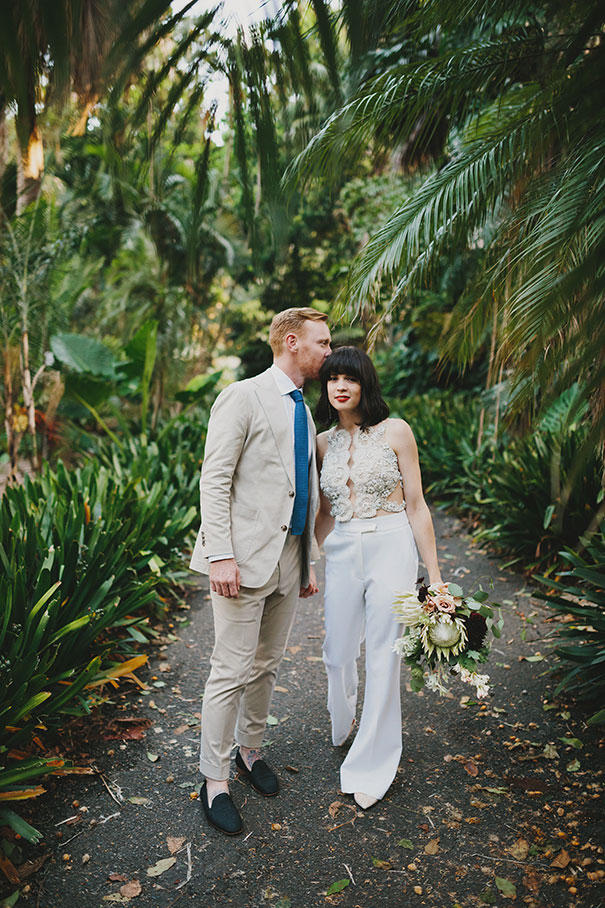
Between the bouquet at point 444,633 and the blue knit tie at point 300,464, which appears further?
the blue knit tie at point 300,464

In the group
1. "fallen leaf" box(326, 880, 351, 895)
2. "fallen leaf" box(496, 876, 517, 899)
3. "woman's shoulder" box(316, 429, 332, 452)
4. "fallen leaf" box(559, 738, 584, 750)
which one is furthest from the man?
"fallen leaf" box(559, 738, 584, 750)

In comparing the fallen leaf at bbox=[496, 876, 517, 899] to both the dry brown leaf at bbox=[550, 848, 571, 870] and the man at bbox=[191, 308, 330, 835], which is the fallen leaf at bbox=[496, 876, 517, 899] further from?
the man at bbox=[191, 308, 330, 835]

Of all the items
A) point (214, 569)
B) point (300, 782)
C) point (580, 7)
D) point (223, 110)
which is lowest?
point (300, 782)

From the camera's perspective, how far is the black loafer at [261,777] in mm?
3072

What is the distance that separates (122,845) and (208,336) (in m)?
13.1

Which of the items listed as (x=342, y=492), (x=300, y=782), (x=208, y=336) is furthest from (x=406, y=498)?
(x=208, y=336)

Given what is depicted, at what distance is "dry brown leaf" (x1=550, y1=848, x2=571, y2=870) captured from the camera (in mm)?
2559

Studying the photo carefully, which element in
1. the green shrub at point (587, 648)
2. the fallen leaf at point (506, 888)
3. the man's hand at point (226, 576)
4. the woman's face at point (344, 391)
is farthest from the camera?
the green shrub at point (587, 648)

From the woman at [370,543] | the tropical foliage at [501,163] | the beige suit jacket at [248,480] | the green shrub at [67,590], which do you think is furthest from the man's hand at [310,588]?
the tropical foliage at [501,163]

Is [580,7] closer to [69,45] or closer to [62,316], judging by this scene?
[69,45]

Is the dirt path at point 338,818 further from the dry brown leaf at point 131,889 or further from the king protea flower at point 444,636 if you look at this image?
the king protea flower at point 444,636

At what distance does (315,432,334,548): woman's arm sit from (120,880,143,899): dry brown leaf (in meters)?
1.67

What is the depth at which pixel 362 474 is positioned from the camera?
9.92 ft

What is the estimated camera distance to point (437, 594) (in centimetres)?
283
